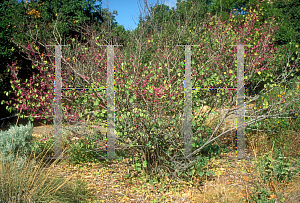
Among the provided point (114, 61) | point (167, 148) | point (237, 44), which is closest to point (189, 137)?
point (167, 148)

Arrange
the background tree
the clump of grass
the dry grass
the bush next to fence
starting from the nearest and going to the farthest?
the clump of grass → the dry grass → the bush next to fence → the background tree

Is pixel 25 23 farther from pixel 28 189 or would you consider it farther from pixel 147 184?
pixel 147 184

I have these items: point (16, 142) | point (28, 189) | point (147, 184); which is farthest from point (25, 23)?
point (147, 184)

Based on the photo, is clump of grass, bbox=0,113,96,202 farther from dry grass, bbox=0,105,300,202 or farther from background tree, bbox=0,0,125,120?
background tree, bbox=0,0,125,120

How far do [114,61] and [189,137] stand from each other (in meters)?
1.62

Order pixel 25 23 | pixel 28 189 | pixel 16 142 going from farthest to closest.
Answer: pixel 25 23 → pixel 16 142 → pixel 28 189

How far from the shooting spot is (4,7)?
7812mm

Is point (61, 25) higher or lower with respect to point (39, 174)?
higher

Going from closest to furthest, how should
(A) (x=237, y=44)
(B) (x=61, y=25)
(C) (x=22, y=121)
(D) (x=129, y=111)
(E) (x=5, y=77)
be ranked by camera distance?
(D) (x=129, y=111) → (A) (x=237, y=44) → (E) (x=5, y=77) → (B) (x=61, y=25) → (C) (x=22, y=121)

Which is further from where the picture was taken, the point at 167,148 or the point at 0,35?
the point at 0,35

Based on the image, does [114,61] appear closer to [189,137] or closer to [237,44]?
[189,137]

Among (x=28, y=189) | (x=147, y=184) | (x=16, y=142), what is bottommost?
(x=147, y=184)

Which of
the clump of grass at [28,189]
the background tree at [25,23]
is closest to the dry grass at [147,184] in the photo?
A: the clump of grass at [28,189]

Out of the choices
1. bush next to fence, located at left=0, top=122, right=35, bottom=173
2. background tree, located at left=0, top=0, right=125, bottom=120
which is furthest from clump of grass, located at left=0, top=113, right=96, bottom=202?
background tree, located at left=0, top=0, right=125, bottom=120
